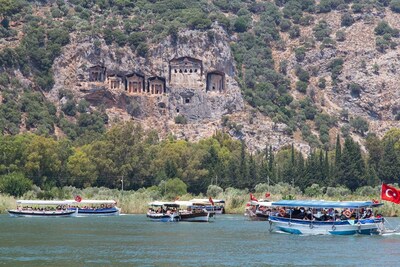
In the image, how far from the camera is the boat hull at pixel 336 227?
353 feet

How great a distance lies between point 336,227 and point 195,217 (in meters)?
26.0

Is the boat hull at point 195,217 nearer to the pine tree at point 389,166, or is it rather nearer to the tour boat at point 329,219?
the tour boat at point 329,219

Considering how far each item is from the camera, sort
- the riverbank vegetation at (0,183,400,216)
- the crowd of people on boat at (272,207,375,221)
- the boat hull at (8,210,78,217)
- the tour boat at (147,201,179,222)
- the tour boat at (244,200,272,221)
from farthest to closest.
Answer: the riverbank vegetation at (0,183,400,216) → the boat hull at (8,210,78,217) → the tour boat at (244,200,272,221) → the tour boat at (147,201,179,222) → the crowd of people on boat at (272,207,375,221)

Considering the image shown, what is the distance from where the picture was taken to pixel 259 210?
137 metres

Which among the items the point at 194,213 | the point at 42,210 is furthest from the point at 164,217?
the point at 42,210

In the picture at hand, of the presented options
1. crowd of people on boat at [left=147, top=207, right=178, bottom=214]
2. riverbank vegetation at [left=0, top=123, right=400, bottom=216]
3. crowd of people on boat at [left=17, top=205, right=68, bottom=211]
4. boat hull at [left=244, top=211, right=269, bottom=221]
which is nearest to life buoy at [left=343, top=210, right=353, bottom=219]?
boat hull at [left=244, top=211, right=269, bottom=221]

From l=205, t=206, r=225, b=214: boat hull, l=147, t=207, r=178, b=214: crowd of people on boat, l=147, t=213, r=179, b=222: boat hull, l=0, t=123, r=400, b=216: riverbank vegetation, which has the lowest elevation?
l=147, t=213, r=179, b=222: boat hull

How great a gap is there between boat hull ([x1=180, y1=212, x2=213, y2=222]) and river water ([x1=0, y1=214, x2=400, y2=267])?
4921mm

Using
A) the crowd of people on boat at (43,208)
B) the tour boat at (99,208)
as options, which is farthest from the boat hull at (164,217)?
the crowd of people on boat at (43,208)

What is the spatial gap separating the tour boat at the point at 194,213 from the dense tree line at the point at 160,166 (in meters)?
30.9

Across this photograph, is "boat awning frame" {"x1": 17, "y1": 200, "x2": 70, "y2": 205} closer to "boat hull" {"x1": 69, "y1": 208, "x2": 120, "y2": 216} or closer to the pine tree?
"boat hull" {"x1": 69, "y1": 208, "x2": 120, "y2": 216}

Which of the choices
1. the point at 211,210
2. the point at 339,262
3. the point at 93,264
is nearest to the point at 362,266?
the point at 339,262

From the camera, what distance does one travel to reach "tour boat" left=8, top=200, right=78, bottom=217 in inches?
5320

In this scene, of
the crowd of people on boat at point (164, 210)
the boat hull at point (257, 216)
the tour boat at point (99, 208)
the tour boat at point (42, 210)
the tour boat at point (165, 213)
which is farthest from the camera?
the tour boat at point (99, 208)
